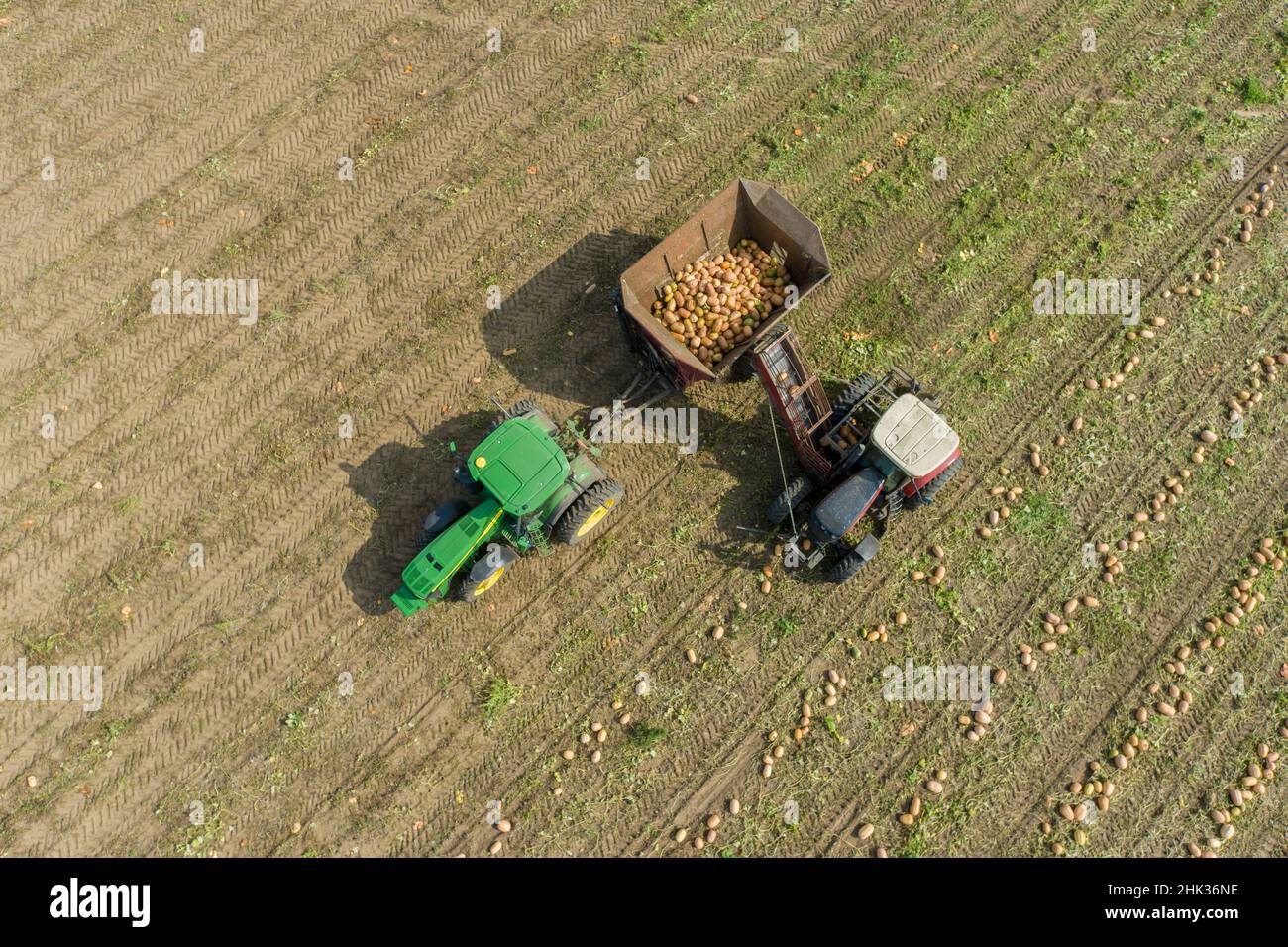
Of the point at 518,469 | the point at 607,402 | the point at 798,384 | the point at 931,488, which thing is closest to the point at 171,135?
the point at 607,402

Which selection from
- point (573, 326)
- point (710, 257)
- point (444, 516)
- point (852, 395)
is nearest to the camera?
point (444, 516)

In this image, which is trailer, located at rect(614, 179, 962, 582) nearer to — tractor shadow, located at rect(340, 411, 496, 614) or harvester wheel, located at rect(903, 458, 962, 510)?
harvester wheel, located at rect(903, 458, 962, 510)

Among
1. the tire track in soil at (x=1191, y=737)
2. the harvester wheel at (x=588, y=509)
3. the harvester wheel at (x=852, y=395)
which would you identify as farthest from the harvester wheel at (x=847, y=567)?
the tire track in soil at (x=1191, y=737)

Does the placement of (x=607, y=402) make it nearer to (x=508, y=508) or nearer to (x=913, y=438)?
(x=508, y=508)

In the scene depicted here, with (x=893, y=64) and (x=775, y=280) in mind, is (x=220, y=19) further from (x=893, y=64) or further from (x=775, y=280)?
(x=893, y=64)

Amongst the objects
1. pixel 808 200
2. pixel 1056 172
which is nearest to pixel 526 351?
pixel 808 200
